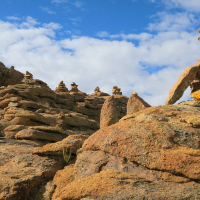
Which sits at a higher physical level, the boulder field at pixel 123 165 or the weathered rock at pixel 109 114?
the weathered rock at pixel 109 114

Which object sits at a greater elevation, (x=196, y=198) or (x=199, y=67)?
(x=199, y=67)

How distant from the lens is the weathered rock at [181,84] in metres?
8.27

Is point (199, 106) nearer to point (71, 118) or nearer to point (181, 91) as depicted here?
point (181, 91)

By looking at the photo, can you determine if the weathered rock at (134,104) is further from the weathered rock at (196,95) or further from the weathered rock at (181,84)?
the weathered rock at (196,95)

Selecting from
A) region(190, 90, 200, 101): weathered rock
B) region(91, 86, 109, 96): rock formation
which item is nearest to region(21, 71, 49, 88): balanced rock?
region(91, 86, 109, 96): rock formation

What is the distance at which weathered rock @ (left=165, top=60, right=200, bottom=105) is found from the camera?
8266mm

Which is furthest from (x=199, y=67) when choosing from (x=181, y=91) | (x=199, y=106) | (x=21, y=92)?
(x=21, y=92)

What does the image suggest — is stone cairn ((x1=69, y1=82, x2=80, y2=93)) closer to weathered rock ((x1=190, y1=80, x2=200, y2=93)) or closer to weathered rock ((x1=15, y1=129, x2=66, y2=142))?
weathered rock ((x1=15, y1=129, x2=66, y2=142))

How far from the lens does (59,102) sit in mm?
33469

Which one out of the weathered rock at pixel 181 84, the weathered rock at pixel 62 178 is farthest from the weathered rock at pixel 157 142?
the weathered rock at pixel 181 84

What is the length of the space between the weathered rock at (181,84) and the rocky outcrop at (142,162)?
2.68 m

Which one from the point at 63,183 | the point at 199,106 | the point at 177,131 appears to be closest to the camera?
the point at 177,131

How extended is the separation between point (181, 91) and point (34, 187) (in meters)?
5.66

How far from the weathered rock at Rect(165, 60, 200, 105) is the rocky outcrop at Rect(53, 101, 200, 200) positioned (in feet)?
8.80
